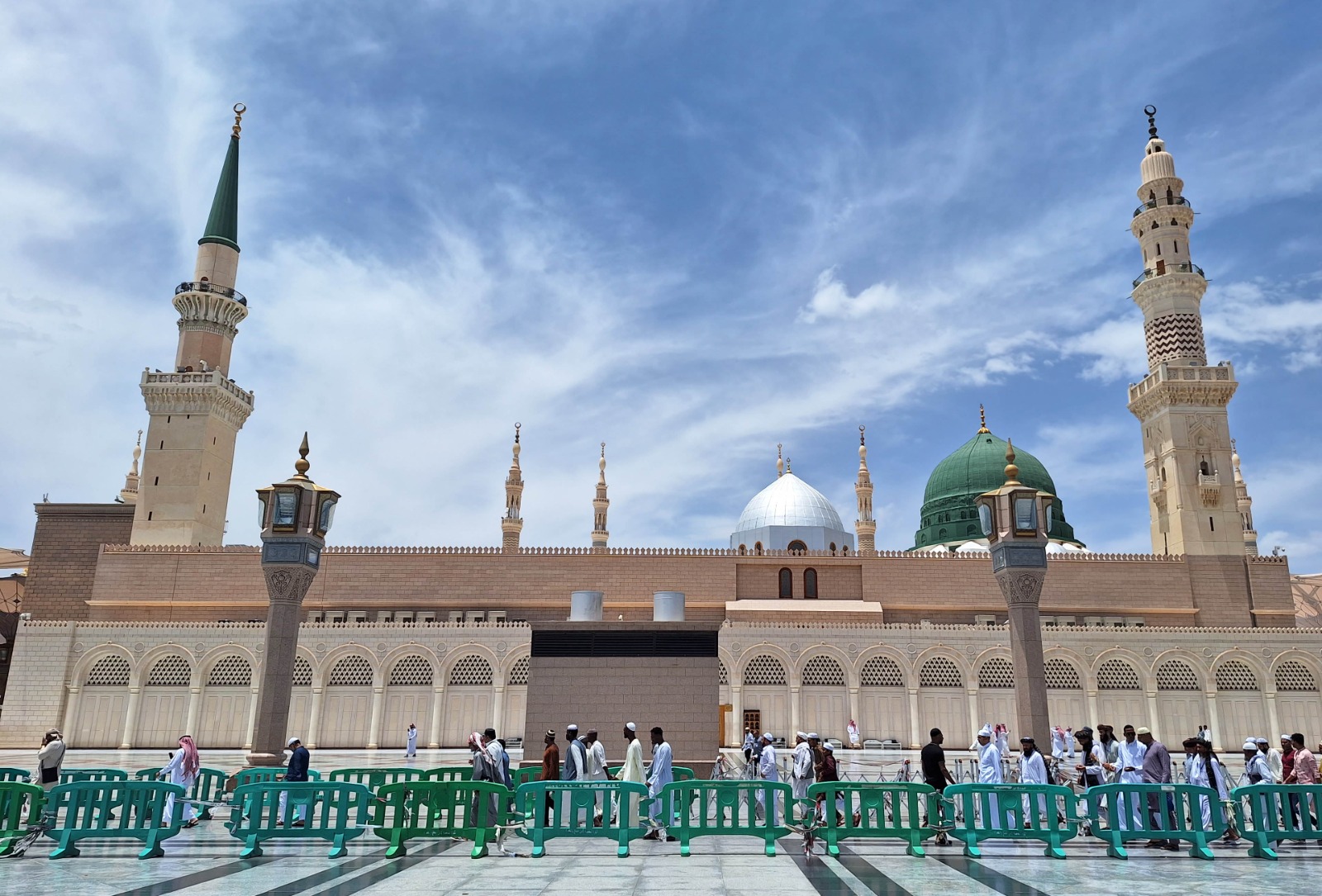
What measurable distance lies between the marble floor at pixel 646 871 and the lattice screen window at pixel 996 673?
68.4ft

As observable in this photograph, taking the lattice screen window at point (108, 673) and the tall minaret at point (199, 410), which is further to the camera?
the tall minaret at point (199, 410)

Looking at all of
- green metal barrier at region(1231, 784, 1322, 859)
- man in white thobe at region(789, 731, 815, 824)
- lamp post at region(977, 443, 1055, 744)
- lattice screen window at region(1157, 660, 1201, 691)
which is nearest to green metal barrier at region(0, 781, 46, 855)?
man in white thobe at region(789, 731, 815, 824)

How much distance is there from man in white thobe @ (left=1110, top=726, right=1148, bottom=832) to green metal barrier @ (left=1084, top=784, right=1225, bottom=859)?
0.07 feet

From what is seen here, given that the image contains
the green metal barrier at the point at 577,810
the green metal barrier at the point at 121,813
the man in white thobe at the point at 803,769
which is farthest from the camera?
the man in white thobe at the point at 803,769

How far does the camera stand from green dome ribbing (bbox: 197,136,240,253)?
39.2 metres

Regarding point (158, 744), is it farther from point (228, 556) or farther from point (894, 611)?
point (894, 611)

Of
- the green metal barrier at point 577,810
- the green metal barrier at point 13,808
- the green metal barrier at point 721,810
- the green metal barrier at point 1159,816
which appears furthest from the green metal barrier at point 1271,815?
the green metal barrier at point 13,808

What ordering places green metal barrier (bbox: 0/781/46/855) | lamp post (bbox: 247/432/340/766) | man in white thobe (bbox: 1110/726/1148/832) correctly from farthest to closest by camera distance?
lamp post (bbox: 247/432/340/766) < man in white thobe (bbox: 1110/726/1148/832) < green metal barrier (bbox: 0/781/46/855)

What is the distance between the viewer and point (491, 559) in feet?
113

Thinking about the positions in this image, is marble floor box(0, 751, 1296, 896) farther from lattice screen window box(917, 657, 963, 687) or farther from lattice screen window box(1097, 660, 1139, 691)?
lattice screen window box(1097, 660, 1139, 691)

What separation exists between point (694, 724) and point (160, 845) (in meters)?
7.65

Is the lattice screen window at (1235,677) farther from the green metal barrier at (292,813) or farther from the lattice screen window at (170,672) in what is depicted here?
the lattice screen window at (170,672)

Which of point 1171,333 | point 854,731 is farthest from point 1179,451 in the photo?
point 854,731

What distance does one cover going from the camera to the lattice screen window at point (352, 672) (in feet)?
96.0
